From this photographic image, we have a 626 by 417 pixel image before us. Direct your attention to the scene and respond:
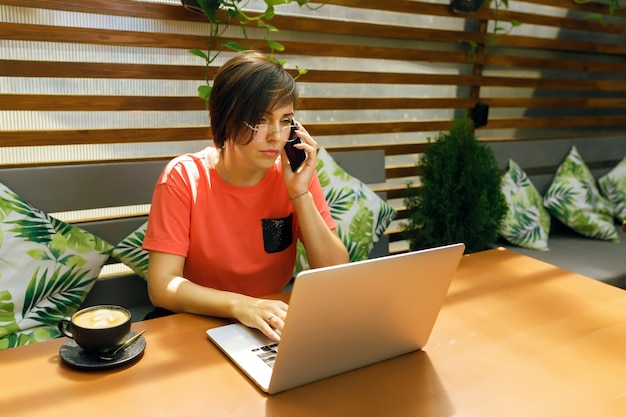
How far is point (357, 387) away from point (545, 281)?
0.79m

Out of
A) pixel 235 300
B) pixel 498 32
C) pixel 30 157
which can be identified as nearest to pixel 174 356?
pixel 235 300

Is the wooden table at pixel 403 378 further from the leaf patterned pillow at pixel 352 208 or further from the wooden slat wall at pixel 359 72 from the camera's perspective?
the wooden slat wall at pixel 359 72

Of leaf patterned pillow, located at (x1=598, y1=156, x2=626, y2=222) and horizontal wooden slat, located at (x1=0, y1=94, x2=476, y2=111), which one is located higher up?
horizontal wooden slat, located at (x1=0, y1=94, x2=476, y2=111)

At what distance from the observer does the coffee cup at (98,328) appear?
1.03m

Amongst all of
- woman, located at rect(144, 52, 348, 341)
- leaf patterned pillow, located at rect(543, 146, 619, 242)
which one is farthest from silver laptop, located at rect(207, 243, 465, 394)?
leaf patterned pillow, located at rect(543, 146, 619, 242)

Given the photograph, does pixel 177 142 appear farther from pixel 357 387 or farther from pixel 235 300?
pixel 357 387

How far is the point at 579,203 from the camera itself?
3258 mm

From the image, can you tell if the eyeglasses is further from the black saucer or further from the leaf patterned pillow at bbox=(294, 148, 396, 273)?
the leaf patterned pillow at bbox=(294, 148, 396, 273)

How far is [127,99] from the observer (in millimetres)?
2236

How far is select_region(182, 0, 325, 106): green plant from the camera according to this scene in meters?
2.20

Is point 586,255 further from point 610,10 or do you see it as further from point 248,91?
point 248,91

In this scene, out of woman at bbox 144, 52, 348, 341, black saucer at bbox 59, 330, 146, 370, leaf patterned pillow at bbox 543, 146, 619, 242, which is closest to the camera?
black saucer at bbox 59, 330, 146, 370

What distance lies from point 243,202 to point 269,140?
0.20 m

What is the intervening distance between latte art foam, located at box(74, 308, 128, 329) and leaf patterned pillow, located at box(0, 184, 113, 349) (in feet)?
2.19
